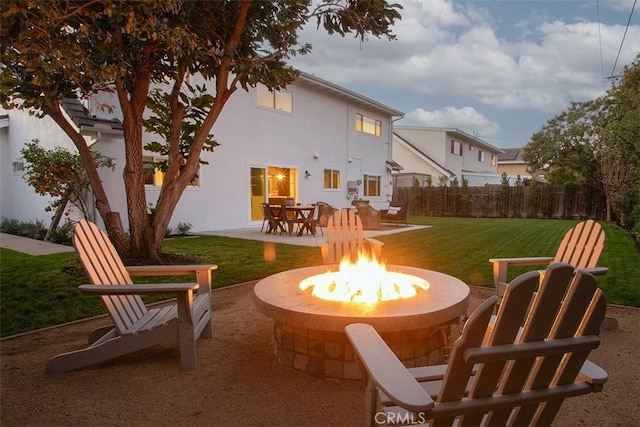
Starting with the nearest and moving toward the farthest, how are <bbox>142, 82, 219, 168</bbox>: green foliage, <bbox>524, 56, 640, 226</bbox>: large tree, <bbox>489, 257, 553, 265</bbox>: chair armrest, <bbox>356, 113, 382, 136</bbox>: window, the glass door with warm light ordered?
<bbox>489, 257, 553, 265</bbox>: chair armrest
<bbox>142, 82, 219, 168</bbox>: green foliage
<bbox>524, 56, 640, 226</bbox>: large tree
the glass door with warm light
<bbox>356, 113, 382, 136</bbox>: window

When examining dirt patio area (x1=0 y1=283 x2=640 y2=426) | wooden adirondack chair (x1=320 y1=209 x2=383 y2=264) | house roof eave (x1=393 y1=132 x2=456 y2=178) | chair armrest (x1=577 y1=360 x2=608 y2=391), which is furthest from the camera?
house roof eave (x1=393 y1=132 x2=456 y2=178)

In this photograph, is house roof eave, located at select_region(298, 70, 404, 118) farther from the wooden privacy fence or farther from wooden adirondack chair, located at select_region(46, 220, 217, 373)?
wooden adirondack chair, located at select_region(46, 220, 217, 373)

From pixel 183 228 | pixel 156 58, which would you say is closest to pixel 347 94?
pixel 183 228

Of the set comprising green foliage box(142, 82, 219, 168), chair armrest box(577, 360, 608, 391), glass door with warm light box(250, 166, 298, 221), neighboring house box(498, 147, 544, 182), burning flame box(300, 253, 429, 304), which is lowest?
burning flame box(300, 253, 429, 304)

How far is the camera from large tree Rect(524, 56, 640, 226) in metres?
9.09

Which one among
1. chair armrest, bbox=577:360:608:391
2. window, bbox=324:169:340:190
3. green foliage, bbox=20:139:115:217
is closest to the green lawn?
green foliage, bbox=20:139:115:217

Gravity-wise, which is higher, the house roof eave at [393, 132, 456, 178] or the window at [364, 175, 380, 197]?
the house roof eave at [393, 132, 456, 178]

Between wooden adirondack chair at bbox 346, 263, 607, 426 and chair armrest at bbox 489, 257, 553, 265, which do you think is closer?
wooden adirondack chair at bbox 346, 263, 607, 426

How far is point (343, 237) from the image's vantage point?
4355mm

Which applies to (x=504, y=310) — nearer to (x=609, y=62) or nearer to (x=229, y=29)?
(x=229, y=29)

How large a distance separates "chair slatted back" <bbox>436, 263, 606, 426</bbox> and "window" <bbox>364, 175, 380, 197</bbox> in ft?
53.5

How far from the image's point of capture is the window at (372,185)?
690 inches

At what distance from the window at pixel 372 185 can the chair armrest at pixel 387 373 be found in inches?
633

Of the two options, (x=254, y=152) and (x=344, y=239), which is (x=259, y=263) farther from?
(x=254, y=152)
